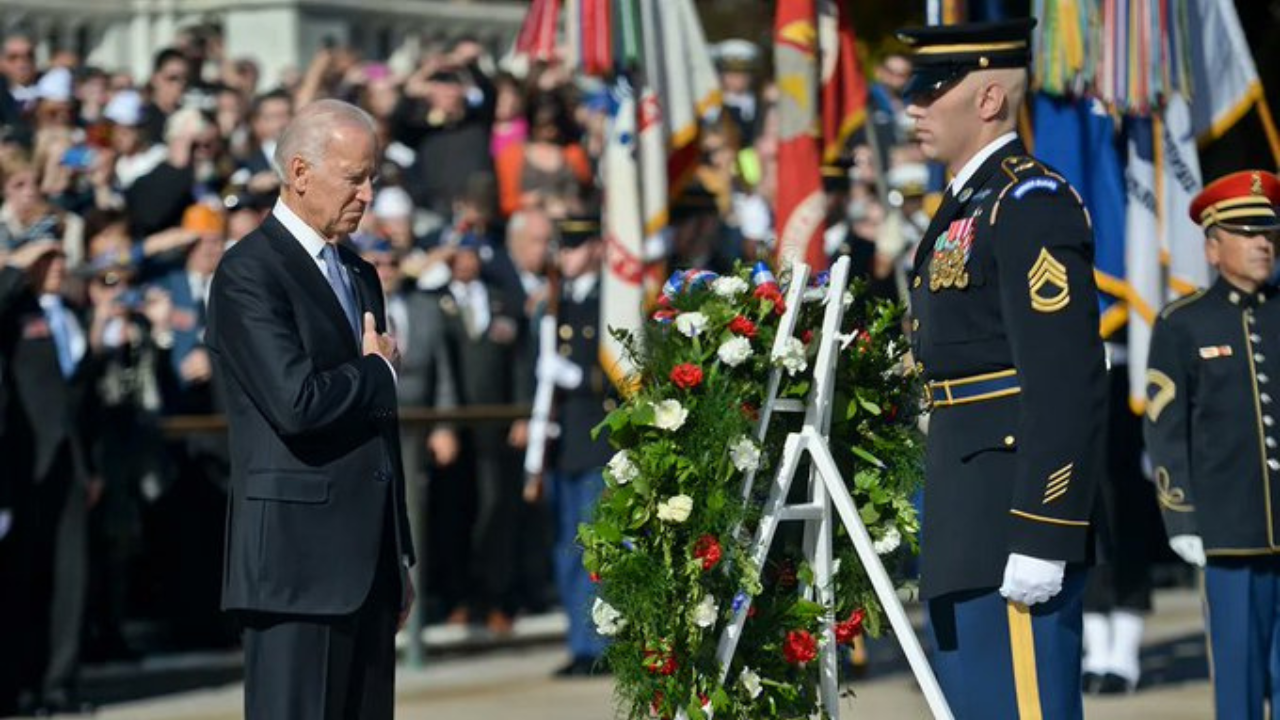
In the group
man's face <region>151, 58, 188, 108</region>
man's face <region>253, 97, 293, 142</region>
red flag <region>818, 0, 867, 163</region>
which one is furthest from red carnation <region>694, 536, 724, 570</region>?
man's face <region>151, 58, 188, 108</region>

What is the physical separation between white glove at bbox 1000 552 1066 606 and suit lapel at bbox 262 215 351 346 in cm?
164

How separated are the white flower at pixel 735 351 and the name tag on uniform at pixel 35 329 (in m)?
5.24

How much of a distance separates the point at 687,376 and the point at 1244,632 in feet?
8.18

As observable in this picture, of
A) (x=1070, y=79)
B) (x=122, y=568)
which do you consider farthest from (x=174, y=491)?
(x=1070, y=79)

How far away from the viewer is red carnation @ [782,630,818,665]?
23.6 ft

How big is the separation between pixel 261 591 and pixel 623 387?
1.27m

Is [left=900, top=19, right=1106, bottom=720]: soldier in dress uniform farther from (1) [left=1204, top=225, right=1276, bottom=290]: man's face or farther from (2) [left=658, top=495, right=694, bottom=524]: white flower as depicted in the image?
(1) [left=1204, top=225, right=1276, bottom=290]: man's face

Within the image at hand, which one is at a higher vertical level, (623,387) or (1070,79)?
(1070,79)

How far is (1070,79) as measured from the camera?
11242 mm

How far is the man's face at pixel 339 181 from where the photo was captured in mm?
6539

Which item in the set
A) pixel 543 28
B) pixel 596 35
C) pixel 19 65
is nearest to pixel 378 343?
pixel 596 35

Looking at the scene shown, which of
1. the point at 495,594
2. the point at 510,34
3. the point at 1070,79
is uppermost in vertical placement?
the point at 510,34

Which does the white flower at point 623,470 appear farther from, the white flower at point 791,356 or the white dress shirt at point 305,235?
the white dress shirt at point 305,235

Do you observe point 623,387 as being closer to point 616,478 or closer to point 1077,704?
point 616,478
